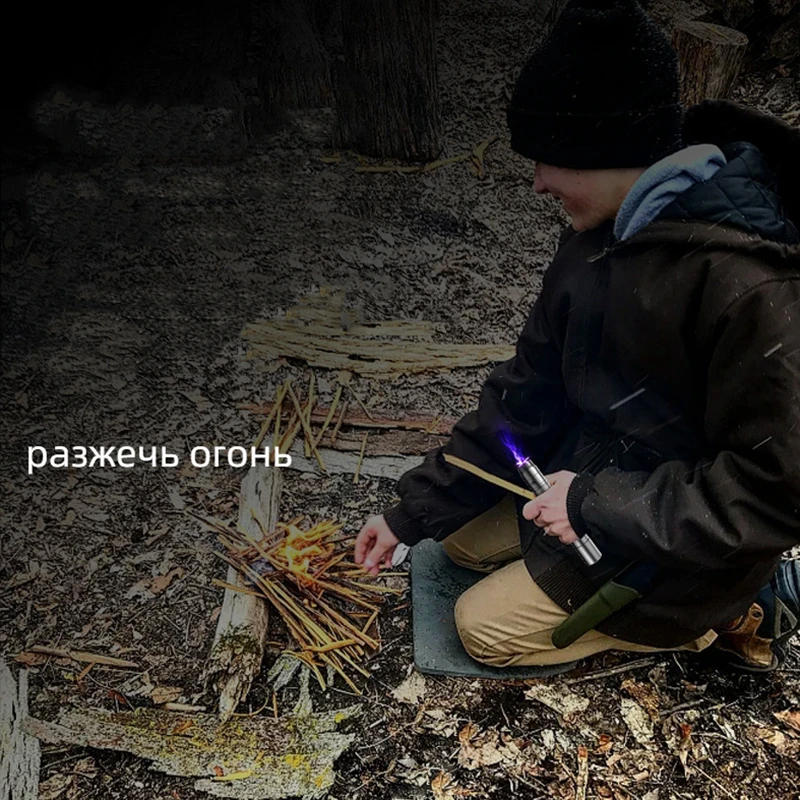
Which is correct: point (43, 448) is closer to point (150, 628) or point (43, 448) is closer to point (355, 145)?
point (150, 628)

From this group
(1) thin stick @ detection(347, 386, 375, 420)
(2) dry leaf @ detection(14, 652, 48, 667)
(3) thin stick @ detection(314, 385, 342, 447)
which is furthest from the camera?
(1) thin stick @ detection(347, 386, 375, 420)

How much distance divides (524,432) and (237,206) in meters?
2.74

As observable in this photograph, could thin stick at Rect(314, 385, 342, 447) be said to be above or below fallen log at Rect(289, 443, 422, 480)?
above

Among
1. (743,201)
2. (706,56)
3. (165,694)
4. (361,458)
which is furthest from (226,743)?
(706,56)

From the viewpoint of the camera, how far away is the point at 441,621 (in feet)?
9.10

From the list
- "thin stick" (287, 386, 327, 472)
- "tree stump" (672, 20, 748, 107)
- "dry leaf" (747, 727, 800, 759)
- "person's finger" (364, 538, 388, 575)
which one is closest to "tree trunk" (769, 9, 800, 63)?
"tree stump" (672, 20, 748, 107)

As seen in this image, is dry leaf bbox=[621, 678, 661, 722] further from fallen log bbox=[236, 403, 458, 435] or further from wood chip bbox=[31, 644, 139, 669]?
wood chip bbox=[31, 644, 139, 669]

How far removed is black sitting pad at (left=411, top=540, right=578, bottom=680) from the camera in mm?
2633

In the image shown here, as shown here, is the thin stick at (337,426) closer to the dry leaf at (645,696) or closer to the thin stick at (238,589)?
the thin stick at (238,589)

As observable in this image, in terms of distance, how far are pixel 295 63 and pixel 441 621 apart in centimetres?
372

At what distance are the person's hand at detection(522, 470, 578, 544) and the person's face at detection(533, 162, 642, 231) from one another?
0.70m

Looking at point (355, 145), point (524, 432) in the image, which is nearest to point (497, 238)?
point (355, 145)

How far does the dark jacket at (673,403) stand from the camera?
1.82m

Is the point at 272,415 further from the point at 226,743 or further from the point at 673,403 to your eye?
the point at 673,403
